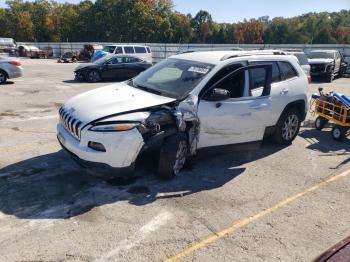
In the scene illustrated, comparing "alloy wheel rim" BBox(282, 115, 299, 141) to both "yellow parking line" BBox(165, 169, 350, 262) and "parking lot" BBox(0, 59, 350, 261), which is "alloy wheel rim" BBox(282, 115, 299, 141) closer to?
"parking lot" BBox(0, 59, 350, 261)

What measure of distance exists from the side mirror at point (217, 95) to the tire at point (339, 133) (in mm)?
3584

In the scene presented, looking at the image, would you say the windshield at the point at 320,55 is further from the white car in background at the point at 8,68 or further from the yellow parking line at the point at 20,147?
the yellow parking line at the point at 20,147

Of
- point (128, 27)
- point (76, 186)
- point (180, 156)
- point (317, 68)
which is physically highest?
point (128, 27)

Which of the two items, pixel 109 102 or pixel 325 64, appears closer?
pixel 109 102

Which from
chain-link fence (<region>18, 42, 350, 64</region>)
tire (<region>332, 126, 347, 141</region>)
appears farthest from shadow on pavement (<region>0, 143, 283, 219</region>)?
chain-link fence (<region>18, 42, 350, 64</region>)

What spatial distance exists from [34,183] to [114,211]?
54.0 inches

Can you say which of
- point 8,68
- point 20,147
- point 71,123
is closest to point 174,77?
point 71,123

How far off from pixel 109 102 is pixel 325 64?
1753 cm

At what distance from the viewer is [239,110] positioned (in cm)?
579

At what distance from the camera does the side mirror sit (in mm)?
5398

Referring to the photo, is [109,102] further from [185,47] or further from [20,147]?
[185,47]

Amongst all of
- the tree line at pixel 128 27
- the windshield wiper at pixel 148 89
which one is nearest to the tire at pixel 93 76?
the windshield wiper at pixel 148 89

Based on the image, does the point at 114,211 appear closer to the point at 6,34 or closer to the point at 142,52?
the point at 142,52

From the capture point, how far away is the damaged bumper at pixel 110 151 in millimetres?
4602
